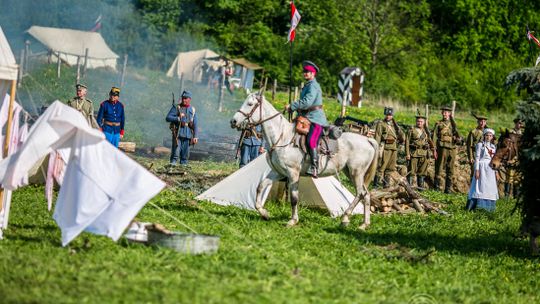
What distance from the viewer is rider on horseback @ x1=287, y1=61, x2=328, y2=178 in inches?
612

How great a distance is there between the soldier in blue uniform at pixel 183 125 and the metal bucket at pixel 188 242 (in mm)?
11165

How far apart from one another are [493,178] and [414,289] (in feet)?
33.8

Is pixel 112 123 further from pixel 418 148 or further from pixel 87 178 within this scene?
pixel 87 178

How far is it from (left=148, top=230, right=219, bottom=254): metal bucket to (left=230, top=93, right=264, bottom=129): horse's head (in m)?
4.31

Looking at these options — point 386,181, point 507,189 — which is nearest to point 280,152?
point 386,181

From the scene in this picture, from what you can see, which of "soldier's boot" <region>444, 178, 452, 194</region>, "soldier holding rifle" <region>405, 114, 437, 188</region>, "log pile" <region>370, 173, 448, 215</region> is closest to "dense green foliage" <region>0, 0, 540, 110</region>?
"soldier's boot" <region>444, 178, 452, 194</region>

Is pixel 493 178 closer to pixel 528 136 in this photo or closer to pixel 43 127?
pixel 528 136

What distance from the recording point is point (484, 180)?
20.7m

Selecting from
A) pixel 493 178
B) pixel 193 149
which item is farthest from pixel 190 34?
pixel 493 178

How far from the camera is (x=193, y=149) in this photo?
29125mm

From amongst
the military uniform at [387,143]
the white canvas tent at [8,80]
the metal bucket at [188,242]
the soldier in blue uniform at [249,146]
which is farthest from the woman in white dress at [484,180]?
the white canvas tent at [8,80]

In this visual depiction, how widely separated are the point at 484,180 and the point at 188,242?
36.4 feet

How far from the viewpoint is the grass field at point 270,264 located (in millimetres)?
9406

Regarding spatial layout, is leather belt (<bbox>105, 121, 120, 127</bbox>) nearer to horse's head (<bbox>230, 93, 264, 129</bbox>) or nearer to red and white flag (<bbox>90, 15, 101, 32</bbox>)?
horse's head (<bbox>230, 93, 264, 129</bbox>)
